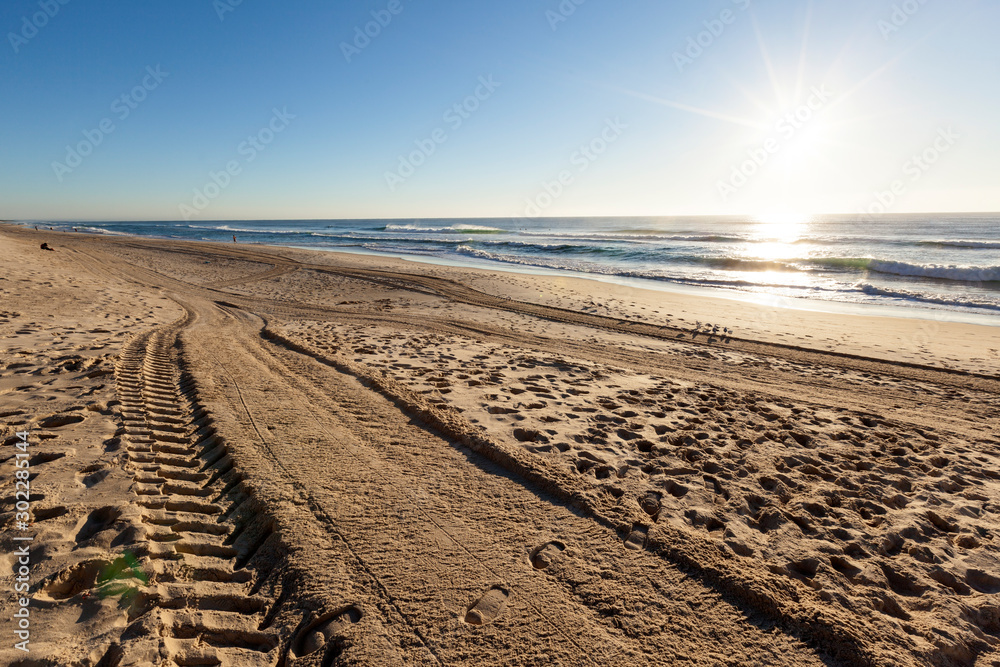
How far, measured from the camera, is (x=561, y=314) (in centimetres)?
1135

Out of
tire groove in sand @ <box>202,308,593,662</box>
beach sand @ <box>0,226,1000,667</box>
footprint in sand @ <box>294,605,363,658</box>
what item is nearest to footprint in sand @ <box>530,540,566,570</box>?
beach sand @ <box>0,226,1000,667</box>

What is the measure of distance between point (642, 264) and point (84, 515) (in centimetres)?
2675

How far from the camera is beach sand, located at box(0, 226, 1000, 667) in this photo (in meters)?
2.24

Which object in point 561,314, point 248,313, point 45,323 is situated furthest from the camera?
point 561,314

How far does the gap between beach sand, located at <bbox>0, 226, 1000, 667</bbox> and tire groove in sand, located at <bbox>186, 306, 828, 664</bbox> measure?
0.02 metres

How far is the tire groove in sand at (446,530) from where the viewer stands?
2.32 metres

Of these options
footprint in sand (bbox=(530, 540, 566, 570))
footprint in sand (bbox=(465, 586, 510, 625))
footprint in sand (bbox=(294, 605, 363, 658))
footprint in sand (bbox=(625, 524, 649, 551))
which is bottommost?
footprint in sand (bbox=(294, 605, 363, 658))

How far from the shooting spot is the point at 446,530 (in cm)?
295

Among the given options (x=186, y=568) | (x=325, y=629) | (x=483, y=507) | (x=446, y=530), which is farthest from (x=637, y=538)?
(x=186, y=568)

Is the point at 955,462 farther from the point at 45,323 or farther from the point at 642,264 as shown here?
the point at 642,264

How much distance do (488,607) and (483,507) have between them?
2.91 ft

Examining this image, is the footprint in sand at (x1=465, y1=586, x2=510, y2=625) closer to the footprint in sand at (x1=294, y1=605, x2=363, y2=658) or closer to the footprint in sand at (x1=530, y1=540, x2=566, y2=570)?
the footprint in sand at (x1=530, y1=540, x2=566, y2=570)

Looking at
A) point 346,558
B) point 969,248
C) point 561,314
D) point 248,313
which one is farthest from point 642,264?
point 346,558

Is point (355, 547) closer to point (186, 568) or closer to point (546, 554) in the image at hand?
point (186, 568)
